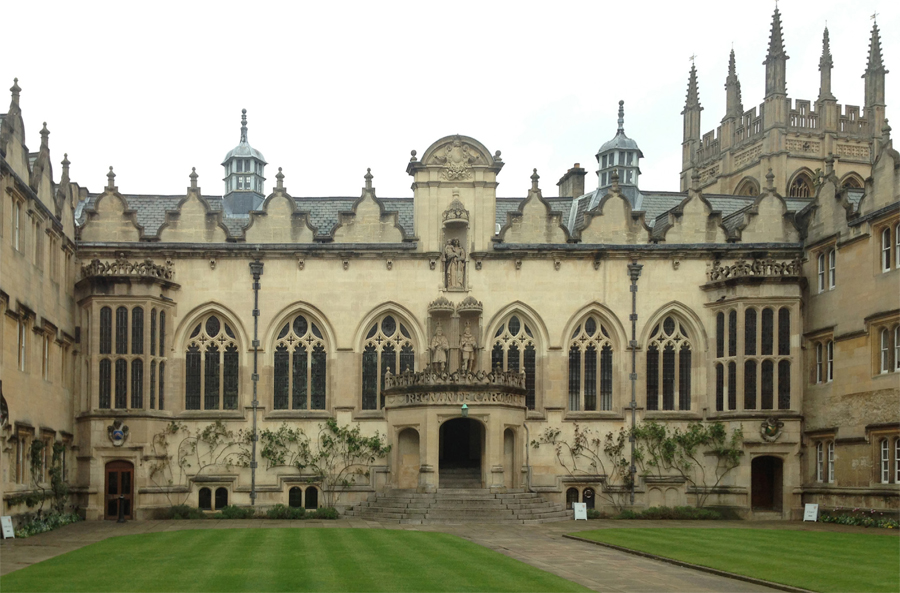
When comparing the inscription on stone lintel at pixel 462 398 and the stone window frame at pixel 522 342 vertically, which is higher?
the stone window frame at pixel 522 342

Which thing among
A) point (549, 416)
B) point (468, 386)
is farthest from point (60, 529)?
point (549, 416)

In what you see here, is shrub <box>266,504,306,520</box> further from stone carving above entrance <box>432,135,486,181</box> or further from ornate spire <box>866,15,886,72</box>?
ornate spire <box>866,15,886,72</box>

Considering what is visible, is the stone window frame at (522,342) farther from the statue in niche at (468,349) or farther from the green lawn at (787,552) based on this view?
the green lawn at (787,552)

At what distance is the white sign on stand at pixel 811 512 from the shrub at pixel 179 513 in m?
20.2

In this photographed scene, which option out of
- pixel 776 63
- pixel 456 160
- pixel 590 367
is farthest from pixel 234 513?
pixel 776 63

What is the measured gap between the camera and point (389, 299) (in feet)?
133

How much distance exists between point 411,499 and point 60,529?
35.3 ft

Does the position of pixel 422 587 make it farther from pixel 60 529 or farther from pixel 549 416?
pixel 549 416

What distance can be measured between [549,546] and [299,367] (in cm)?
1590

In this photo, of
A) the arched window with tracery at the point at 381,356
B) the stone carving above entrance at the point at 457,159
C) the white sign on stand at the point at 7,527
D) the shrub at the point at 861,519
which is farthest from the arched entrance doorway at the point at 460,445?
the white sign on stand at the point at 7,527

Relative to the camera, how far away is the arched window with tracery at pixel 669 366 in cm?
4097

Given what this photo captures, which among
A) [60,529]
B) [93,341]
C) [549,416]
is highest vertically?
[93,341]

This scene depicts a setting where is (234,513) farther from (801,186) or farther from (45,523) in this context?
(801,186)

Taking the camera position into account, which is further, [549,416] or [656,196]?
[656,196]
